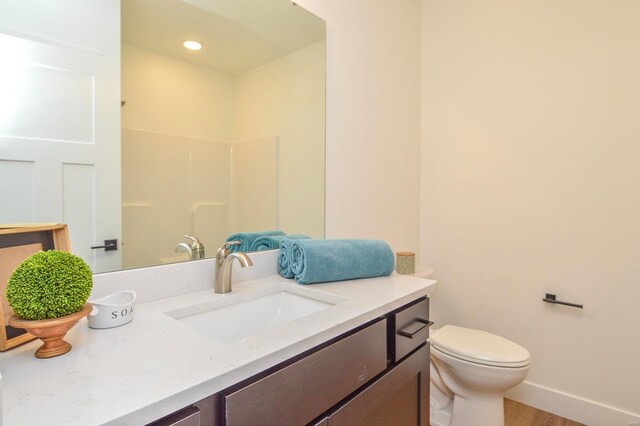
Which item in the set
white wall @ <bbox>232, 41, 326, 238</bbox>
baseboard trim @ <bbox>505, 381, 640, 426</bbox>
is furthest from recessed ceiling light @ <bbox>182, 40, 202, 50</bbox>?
baseboard trim @ <bbox>505, 381, 640, 426</bbox>

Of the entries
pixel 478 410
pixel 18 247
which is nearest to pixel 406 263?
pixel 478 410

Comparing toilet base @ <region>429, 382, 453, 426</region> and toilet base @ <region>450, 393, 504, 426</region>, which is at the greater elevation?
toilet base @ <region>450, 393, 504, 426</region>

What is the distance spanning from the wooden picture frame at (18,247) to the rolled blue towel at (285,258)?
2.04 feet

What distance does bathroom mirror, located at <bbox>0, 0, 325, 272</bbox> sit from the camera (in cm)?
94

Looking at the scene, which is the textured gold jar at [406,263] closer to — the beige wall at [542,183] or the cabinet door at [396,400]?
the beige wall at [542,183]

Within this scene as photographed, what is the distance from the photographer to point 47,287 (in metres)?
0.58

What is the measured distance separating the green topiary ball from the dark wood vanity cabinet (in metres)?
0.28

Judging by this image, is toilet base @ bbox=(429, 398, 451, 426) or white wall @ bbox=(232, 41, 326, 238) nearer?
white wall @ bbox=(232, 41, 326, 238)

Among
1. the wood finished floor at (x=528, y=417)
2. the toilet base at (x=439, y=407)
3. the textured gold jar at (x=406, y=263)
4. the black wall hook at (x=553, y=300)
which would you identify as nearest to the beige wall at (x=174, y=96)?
the textured gold jar at (x=406, y=263)

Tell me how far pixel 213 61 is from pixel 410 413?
1.32 meters

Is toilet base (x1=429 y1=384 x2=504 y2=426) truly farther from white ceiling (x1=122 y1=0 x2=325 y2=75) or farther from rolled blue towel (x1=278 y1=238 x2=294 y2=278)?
white ceiling (x1=122 y1=0 x2=325 y2=75)

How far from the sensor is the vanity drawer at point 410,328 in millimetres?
1015

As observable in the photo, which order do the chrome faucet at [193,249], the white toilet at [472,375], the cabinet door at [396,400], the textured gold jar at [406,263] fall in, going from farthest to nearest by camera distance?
1. the textured gold jar at [406,263]
2. the white toilet at [472,375]
3. the chrome faucet at [193,249]
4. the cabinet door at [396,400]

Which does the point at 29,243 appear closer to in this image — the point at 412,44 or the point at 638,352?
the point at 412,44
